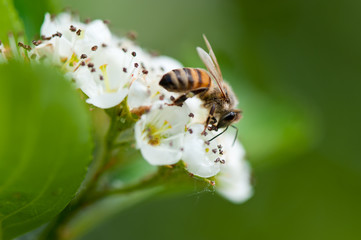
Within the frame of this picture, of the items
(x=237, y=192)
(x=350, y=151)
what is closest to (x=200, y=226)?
(x=350, y=151)

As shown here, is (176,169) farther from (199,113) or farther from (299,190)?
(299,190)

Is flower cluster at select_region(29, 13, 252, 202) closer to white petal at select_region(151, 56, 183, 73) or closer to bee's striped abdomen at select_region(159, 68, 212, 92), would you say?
bee's striped abdomen at select_region(159, 68, 212, 92)

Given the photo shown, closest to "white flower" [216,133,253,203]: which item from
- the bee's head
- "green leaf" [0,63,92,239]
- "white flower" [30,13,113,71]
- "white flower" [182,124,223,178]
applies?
the bee's head

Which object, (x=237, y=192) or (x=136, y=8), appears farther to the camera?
(x=136, y=8)

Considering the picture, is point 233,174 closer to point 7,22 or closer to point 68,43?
point 68,43

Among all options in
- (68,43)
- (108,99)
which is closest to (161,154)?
(108,99)

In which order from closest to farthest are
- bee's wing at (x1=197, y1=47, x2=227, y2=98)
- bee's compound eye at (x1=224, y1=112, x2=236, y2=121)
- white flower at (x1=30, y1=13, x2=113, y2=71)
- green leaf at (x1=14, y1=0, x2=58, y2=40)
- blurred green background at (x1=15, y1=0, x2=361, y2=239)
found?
white flower at (x1=30, y1=13, x2=113, y2=71), bee's wing at (x1=197, y1=47, x2=227, y2=98), bee's compound eye at (x1=224, y1=112, x2=236, y2=121), green leaf at (x1=14, y1=0, x2=58, y2=40), blurred green background at (x1=15, y1=0, x2=361, y2=239)
